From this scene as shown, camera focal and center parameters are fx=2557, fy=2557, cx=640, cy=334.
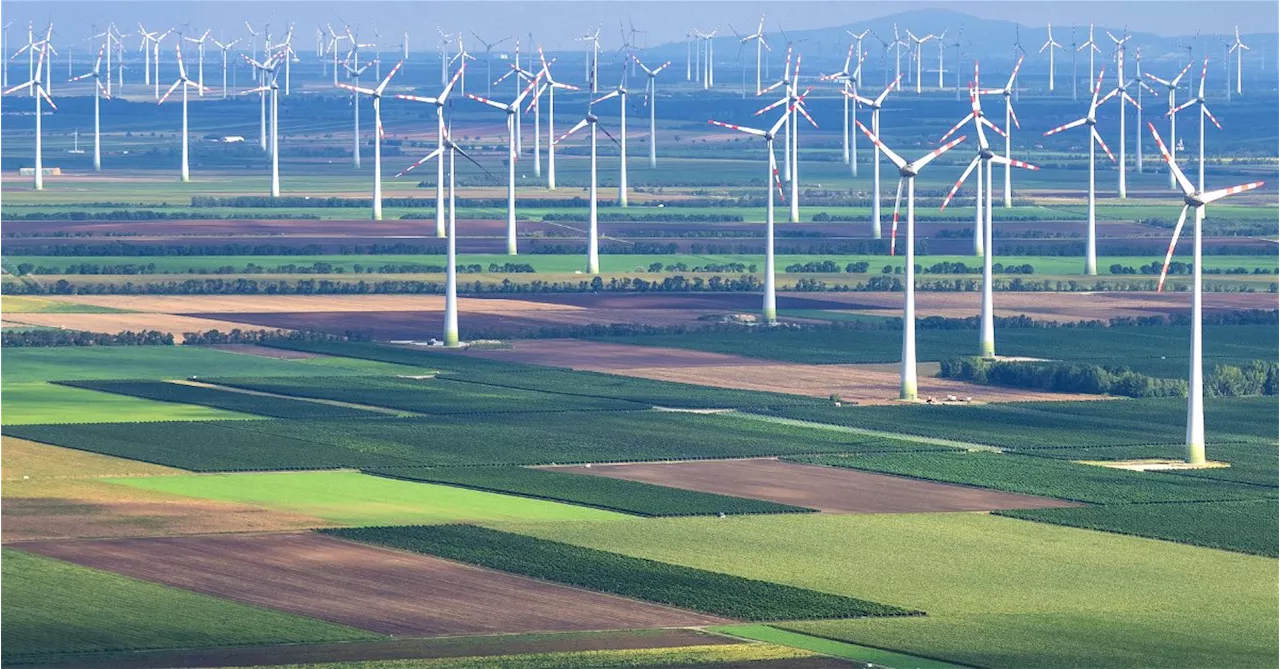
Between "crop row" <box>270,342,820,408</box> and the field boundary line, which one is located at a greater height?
"crop row" <box>270,342,820,408</box>

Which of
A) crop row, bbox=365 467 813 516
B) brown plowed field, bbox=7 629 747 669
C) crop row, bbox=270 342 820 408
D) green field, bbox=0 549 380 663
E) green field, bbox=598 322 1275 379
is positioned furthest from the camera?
green field, bbox=598 322 1275 379

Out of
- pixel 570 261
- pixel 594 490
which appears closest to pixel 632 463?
pixel 594 490

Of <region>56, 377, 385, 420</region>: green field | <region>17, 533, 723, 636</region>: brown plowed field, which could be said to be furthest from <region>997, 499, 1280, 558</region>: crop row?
<region>56, 377, 385, 420</region>: green field

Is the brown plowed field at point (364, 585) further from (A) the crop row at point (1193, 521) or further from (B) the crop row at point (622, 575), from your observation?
(A) the crop row at point (1193, 521)

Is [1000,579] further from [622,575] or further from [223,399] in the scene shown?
[223,399]

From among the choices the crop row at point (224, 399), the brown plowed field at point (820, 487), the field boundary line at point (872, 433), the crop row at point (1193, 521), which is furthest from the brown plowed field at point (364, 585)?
the field boundary line at point (872, 433)

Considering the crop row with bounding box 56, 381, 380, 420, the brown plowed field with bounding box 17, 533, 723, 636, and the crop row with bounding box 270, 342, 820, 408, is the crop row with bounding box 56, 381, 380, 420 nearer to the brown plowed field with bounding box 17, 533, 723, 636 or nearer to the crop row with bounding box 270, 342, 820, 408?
the crop row with bounding box 270, 342, 820, 408
